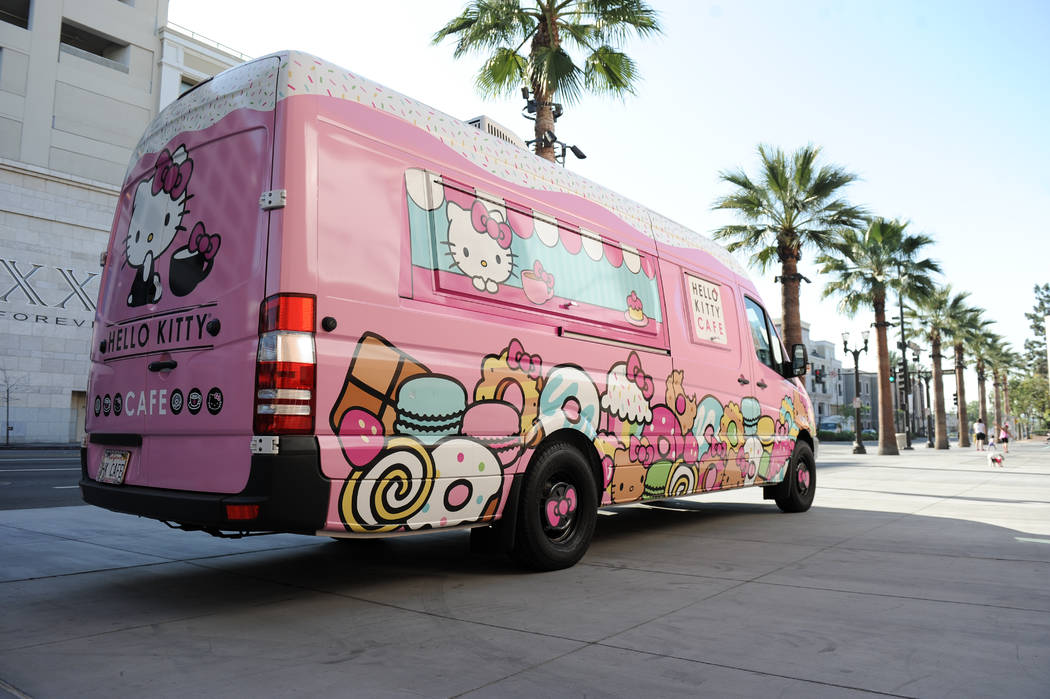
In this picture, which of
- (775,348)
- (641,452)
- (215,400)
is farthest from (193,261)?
(775,348)

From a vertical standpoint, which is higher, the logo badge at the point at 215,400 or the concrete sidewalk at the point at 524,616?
the logo badge at the point at 215,400

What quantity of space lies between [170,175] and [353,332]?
5.52ft

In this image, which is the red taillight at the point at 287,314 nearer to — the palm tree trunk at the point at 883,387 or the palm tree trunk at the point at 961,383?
the palm tree trunk at the point at 883,387

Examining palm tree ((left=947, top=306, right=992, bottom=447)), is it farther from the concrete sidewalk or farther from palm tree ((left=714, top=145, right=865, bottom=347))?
the concrete sidewalk

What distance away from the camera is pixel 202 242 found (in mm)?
4168

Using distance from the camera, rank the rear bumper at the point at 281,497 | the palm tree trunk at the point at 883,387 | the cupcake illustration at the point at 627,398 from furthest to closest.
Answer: the palm tree trunk at the point at 883,387 < the cupcake illustration at the point at 627,398 < the rear bumper at the point at 281,497

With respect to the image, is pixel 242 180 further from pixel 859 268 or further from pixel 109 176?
pixel 109 176

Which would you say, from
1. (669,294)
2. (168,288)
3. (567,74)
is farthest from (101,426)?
(567,74)

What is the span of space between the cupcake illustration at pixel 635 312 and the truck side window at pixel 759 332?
240cm

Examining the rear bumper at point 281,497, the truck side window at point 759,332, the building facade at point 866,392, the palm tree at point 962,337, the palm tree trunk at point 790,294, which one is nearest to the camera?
the rear bumper at point 281,497

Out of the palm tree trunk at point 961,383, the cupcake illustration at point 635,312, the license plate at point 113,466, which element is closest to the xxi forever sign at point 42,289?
the license plate at point 113,466

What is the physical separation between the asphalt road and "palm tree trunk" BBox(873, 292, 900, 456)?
25851 millimetres

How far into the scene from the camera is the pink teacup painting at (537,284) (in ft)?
16.8

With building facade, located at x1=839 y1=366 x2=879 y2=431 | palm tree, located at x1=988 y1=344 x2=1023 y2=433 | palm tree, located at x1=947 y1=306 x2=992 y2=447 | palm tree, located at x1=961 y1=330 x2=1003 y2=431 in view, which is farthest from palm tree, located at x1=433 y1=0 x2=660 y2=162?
building facade, located at x1=839 y1=366 x2=879 y2=431
